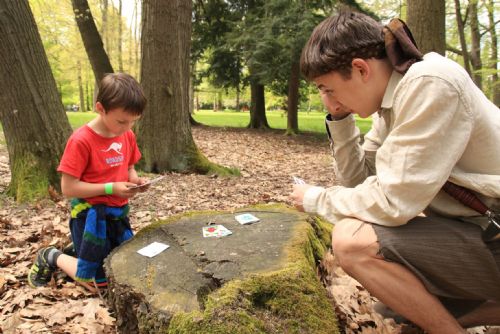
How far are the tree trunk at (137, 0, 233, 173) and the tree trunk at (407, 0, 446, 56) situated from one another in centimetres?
352

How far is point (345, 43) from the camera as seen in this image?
174 cm

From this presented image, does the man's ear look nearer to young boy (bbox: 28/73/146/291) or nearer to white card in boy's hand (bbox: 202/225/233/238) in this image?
white card in boy's hand (bbox: 202/225/233/238)

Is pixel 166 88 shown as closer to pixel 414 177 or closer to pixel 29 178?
pixel 29 178

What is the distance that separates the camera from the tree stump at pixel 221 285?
1.65 m

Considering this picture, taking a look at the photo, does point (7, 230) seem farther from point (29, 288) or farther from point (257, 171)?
point (257, 171)

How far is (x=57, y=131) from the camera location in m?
4.16

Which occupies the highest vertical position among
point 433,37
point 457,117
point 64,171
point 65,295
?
point 433,37

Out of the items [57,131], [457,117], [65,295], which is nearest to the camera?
[457,117]

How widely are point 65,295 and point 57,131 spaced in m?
2.23

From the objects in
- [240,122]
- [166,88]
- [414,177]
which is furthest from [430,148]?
[240,122]

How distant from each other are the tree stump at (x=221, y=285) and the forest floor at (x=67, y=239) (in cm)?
40

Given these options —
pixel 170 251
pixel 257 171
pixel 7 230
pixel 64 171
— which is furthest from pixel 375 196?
pixel 257 171

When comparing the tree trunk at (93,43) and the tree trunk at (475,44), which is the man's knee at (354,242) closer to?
the tree trunk at (93,43)

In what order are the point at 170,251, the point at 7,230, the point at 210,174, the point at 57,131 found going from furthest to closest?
the point at 210,174
the point at 57,131
the point at 7,230
the point at 170,251
